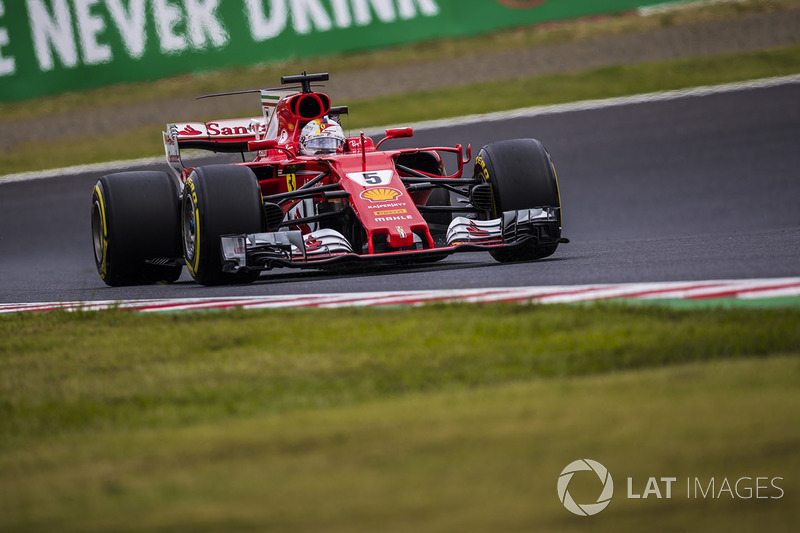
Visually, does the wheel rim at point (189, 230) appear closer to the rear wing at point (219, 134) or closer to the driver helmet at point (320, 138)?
the driver helmet at point (320, 138)

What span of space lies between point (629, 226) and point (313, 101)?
13.2 feet

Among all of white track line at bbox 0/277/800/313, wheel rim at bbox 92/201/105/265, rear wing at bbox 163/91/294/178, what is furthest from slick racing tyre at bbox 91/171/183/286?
white track line at bbox 0/277/800/313

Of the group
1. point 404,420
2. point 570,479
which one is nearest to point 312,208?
point 404,420

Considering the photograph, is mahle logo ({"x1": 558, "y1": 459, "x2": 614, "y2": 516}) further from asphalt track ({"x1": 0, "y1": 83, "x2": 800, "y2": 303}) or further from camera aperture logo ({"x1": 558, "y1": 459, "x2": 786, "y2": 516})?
asphalt track ({"x1": 0, "y1": 83, "x2": 800, "y2": 303})

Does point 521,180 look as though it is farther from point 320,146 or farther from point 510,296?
point 510,296

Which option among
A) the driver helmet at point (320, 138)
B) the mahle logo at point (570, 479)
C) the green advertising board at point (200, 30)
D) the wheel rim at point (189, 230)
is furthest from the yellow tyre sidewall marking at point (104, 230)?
the green advertising board at point (200, 30)

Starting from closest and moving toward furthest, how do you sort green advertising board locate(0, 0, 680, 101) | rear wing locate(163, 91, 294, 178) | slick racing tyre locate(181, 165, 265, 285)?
slick racing tyre locate(181, 165, 265, 285) → rear wing locate(163, 91, 294, 178) → green advertising board locate(0, 0, 680, 101)

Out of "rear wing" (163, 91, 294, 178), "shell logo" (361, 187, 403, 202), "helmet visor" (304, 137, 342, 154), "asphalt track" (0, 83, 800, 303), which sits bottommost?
"asphalt track" (0, 83, 800, 303)

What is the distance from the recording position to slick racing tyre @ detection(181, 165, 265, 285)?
339 inches

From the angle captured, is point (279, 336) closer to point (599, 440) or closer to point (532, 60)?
point (599, 440)

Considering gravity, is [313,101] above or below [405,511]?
above

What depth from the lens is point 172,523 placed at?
3.03m

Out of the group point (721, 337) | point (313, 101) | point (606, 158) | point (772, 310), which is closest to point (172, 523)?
point (721, 337)

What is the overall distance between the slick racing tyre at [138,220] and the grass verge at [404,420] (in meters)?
3.68
